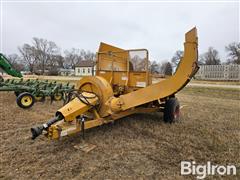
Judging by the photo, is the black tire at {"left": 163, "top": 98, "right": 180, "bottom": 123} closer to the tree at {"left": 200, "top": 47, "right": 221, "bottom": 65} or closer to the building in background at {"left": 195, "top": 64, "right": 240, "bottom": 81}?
the building in background at {"left": 195, "top": 64, "right": 240, "bottom": 81}

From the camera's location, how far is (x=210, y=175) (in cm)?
266

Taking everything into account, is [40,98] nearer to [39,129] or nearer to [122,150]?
[39,129]

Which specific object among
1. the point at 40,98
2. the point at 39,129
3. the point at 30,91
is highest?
the point at 30,91

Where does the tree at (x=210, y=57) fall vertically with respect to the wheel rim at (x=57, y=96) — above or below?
above

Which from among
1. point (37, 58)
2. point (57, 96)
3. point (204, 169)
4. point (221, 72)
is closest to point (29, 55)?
point (37, 58)

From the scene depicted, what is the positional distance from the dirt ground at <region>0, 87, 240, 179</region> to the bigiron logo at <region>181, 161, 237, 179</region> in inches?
3.9

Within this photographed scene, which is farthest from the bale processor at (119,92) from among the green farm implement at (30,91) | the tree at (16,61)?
the tree at (16,61)

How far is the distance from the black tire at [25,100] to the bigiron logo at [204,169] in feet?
17.1

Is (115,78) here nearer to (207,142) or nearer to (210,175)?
(207,142)

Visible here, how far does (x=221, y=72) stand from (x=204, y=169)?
110 ft

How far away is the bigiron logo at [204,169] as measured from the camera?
2.69 metres

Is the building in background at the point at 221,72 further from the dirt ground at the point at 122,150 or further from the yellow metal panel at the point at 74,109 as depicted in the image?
the yellow metal panel at the point at 74,109

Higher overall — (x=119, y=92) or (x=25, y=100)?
(x=119, y=92)

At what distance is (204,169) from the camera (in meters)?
2.79
